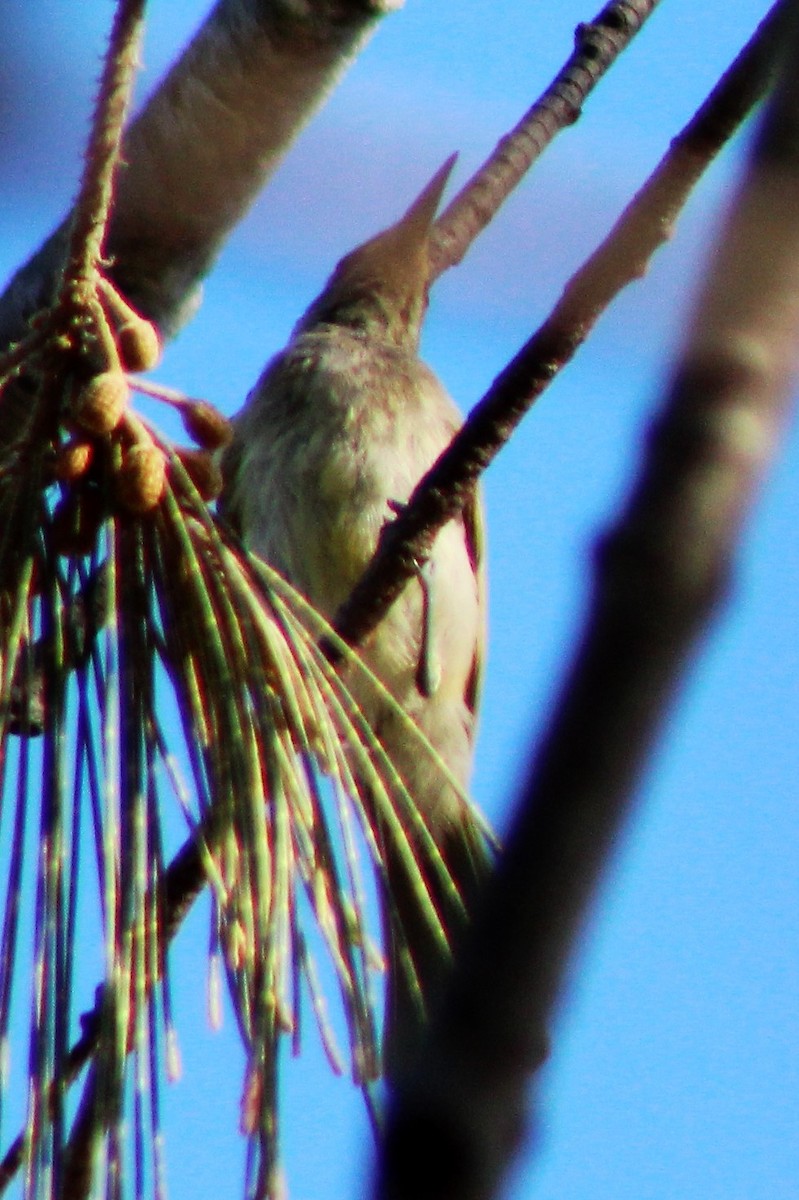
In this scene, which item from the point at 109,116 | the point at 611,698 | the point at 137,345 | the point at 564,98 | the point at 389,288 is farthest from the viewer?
the point at 389,288

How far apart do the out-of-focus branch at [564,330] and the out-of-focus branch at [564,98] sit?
0.66 m

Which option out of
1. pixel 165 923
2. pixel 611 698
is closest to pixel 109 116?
pixel 165 923

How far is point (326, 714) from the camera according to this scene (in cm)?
147

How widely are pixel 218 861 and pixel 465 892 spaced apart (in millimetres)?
1195

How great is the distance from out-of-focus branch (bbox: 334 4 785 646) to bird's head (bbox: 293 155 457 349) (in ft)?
6.38

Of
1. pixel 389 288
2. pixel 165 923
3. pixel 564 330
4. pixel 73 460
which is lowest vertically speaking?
pixel 165 923

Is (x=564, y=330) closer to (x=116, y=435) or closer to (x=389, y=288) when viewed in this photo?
(x=116, y=435)

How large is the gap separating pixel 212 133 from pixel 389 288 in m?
1.49

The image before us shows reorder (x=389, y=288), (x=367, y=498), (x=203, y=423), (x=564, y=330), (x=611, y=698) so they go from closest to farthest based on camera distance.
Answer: (x=611, y=698), (x=203, y=423), (x=564, y=330), (x=367, y=498), (x=389, y=288)

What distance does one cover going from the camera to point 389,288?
13.9 ft

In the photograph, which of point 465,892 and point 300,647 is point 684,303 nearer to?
point 300,647

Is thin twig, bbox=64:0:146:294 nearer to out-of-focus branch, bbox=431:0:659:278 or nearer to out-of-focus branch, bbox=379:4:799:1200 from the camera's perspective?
out-of-focus branch, bbox=379:4:799:1200

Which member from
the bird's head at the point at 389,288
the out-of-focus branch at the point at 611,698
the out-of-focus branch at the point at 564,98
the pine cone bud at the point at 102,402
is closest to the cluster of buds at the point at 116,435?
the pine cone bud at the point at 102,402

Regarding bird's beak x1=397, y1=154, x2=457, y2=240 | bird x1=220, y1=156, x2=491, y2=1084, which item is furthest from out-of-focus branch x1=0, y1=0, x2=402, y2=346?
bird's beak x1=397, y1=154, x2=457, y2=240
